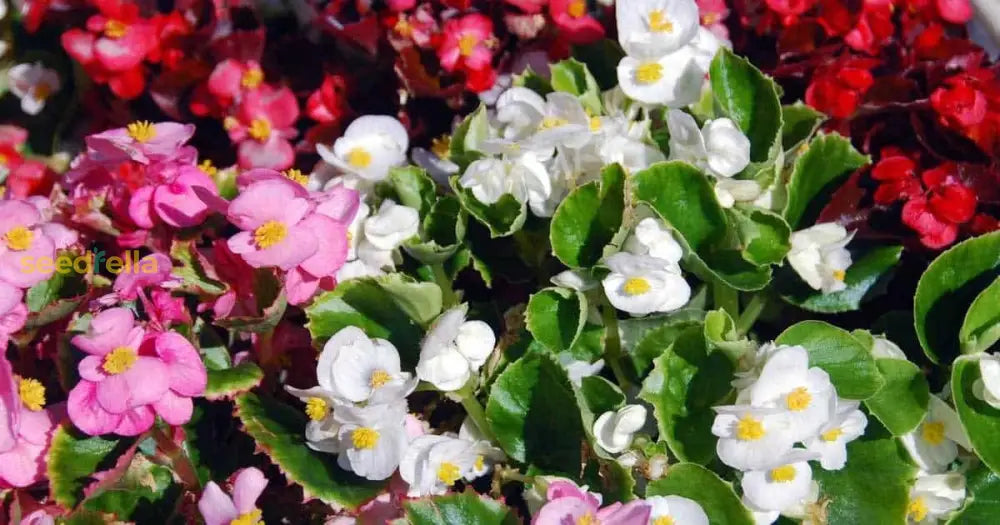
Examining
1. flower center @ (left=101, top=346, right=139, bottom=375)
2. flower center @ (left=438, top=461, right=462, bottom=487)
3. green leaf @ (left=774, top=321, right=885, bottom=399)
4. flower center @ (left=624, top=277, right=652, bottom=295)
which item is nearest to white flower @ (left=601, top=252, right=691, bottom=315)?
flower center @ (left=624, top=277, right=652, bottom=295)

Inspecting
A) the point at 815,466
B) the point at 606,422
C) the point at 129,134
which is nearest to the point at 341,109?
the point at 129,134

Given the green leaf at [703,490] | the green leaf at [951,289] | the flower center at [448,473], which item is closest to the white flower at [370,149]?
the flower center at [448,473]

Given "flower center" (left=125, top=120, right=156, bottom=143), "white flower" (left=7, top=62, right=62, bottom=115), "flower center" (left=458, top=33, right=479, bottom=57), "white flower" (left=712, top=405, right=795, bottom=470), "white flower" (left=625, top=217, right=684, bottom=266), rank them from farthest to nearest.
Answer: "white flower" (left=7, top=62, right=62, bottom=115) < "flower center" (left=458, top=33, right=479, bottom=57) < "flower center" (left=125, top=120, right=156, bottom=143) < "white flower" (left=625, top=217, right=684, bottom=266) < "white flower" (left=712, top=405, right=795, bottom=470)

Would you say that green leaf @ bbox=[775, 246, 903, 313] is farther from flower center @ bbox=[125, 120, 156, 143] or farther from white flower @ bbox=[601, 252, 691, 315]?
flower center @ bbox=[125, 120, 156, 143]

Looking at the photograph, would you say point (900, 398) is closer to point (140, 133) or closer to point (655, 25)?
point (655, 25)

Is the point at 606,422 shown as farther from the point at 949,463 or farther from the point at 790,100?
the point at 790,100

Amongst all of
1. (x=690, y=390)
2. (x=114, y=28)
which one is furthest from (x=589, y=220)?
(x=114, y=28)

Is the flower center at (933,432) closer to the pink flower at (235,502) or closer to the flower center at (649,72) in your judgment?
the flower center at (649,72)
